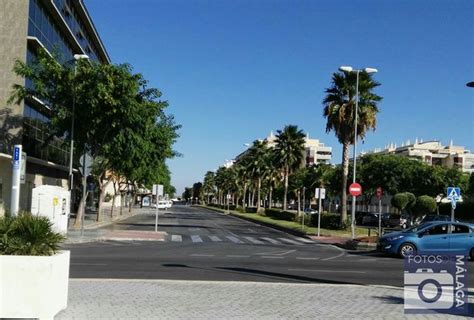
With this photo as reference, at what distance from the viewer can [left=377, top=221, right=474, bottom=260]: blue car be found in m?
21.3

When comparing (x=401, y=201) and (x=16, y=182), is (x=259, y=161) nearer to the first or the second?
(x=401, y=201)

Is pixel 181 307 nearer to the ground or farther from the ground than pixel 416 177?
nearer to the ground

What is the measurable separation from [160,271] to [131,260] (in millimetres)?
2943

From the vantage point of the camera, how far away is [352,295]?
10820 mm


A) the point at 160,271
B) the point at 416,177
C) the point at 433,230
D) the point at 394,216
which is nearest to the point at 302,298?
the point at 160,271

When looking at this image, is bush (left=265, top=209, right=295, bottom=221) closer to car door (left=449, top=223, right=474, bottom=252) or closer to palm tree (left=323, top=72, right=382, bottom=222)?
palm tree (left=323, top=72, right=382, bottom=222)

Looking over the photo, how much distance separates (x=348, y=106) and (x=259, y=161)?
50830 millimetres

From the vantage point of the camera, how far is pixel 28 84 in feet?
122

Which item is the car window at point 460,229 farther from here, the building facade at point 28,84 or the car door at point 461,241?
the building facade at point 28,84

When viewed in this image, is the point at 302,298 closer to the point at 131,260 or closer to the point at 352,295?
the point at 352,295

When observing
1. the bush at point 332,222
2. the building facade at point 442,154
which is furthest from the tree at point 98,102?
the building facade at point 442,154

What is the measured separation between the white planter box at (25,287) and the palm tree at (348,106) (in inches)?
1293

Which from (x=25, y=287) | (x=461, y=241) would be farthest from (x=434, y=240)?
(x=25, y=287)

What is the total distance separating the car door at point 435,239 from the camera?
2127cm
